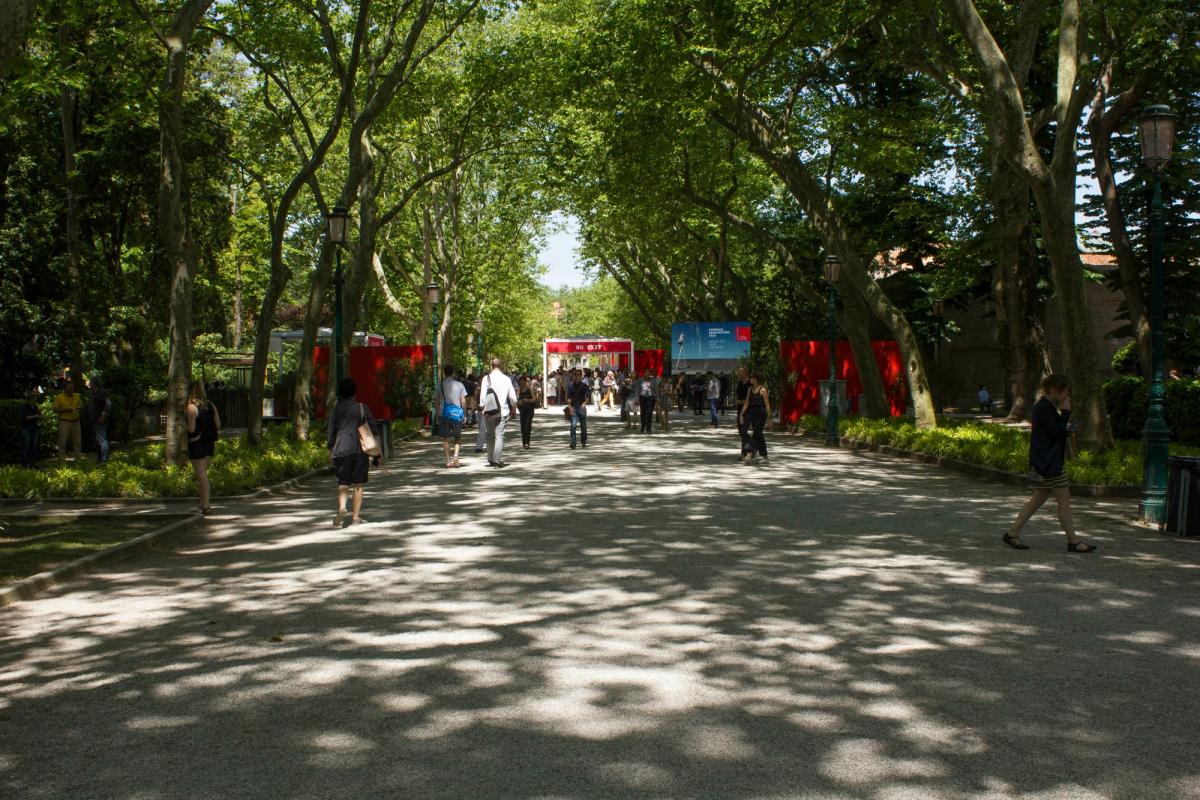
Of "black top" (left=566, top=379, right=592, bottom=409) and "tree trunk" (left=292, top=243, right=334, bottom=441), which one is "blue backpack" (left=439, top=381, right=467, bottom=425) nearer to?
"tree trunk" (left=292, top=243, right=334, bottom=441)

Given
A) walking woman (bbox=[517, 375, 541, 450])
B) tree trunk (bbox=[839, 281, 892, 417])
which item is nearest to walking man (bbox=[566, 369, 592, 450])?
walking woman (bbox=[517, 375, 541, 450])

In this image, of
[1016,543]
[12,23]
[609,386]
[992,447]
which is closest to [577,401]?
[992,447]

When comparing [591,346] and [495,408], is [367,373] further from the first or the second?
[591,346]

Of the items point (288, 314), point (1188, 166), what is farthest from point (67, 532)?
point (288, 314)

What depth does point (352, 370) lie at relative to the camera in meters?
31.7

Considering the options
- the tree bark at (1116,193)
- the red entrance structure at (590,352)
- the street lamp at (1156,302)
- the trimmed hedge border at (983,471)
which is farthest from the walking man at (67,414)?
the red entrance structure at (590,352)

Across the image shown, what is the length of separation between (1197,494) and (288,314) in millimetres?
54092

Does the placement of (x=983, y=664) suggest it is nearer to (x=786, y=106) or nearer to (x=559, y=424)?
(x=786, y=106)

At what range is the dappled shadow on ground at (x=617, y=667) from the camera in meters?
4.33

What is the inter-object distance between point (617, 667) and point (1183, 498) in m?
7.49

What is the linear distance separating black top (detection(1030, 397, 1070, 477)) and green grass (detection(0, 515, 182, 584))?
8.32 metres

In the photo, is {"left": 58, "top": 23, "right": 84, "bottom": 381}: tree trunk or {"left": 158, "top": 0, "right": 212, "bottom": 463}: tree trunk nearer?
{"left": 158, "top": 0, "right": 212, "bottom": 463}: tree trunk

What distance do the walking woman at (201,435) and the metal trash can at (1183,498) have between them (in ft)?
33.5

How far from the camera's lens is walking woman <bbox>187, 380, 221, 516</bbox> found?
13.0 m
